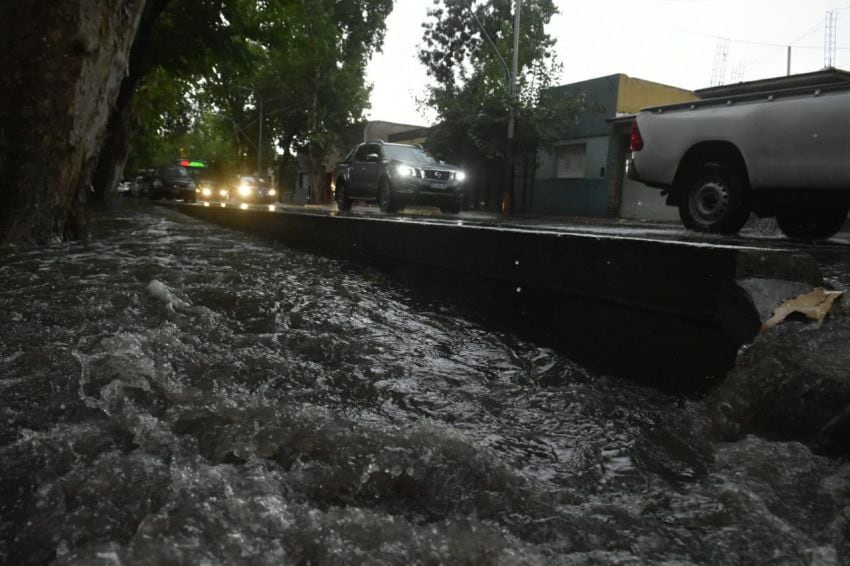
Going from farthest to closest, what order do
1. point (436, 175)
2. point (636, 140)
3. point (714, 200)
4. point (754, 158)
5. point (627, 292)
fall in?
point (436, 175) → point (636, 140) → point (714, 200) → point (754, 158) → point (627, 292)

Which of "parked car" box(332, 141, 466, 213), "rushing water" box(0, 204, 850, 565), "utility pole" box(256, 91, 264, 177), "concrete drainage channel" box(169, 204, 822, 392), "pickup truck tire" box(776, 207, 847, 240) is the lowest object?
"rushing water" box(0, 204, 850, 565)

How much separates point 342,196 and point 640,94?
13.2m

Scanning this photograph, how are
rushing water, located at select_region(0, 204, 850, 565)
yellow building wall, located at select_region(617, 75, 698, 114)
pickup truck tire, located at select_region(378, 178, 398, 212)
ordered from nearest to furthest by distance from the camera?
rushing water, located at select_region(0, 204, 850, 565) → pickup truck tire, located at select_region(378, 178, 398, 212) → yellow building wall, located at select_region(617, 75, 698, 114)

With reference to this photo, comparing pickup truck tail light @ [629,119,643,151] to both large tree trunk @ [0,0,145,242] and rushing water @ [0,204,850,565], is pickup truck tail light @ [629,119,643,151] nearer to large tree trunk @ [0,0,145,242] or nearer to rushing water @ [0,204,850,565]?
rushing water @ [0,204,850,565]

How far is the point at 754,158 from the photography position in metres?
5.99

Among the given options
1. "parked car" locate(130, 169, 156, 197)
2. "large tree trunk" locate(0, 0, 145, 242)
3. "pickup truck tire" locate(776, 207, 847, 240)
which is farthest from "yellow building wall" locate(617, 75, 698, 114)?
"parked car" locate(130, 169, 156, 197)

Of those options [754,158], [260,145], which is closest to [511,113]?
[754,158]

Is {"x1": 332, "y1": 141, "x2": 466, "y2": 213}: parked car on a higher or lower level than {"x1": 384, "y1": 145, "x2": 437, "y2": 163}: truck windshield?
lower

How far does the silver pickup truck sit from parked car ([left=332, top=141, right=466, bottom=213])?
706cm

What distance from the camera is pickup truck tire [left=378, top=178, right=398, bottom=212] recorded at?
559 inches

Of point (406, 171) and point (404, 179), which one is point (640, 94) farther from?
point (404, 179)

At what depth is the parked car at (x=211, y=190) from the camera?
113 ft

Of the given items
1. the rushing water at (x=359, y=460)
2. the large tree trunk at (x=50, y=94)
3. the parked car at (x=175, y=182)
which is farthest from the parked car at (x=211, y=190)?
the rushing water at (x=359, y=460)

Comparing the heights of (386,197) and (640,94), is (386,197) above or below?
below
